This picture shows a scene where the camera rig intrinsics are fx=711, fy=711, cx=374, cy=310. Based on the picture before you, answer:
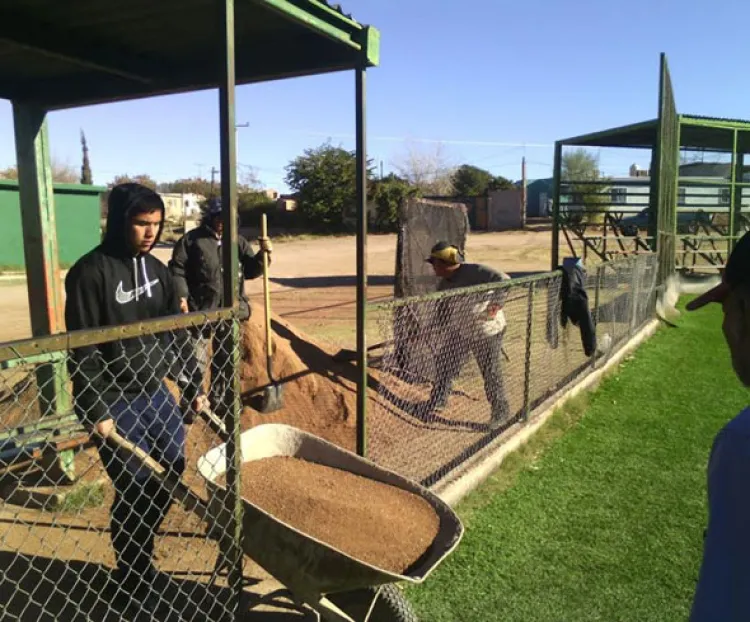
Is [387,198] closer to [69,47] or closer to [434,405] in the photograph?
[434,405]

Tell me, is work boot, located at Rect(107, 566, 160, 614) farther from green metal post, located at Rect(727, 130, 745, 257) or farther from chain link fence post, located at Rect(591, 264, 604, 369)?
green metal post, located at Rect(727, 130, 745, 257)

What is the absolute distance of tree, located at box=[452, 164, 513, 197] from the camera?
5828cm

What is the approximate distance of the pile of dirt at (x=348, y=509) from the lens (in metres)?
3.04

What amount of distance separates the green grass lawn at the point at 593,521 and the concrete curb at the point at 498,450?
8 cm

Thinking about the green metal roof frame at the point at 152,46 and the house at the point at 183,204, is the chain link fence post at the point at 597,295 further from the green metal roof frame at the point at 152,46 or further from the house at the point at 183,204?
the house at the point at 183,204

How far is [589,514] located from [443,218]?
228 inches

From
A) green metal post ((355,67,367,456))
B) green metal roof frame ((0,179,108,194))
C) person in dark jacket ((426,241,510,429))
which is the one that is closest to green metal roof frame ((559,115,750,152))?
person in dark jacket ((426,241,510,429))

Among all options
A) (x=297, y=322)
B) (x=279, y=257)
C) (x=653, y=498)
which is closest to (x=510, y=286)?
(x=653, y=498)

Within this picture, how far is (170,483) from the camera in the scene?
117 inches

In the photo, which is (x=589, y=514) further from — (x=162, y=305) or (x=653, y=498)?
→ (x=162, y=305)

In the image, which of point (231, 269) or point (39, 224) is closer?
point (231, 269)

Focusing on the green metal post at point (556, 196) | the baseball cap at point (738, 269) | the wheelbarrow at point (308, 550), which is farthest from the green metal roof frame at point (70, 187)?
the baseball cap at point (738, 269)

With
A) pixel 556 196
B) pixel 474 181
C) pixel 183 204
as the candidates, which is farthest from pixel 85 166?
pixel 556 196

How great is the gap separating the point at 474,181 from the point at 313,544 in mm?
59359
